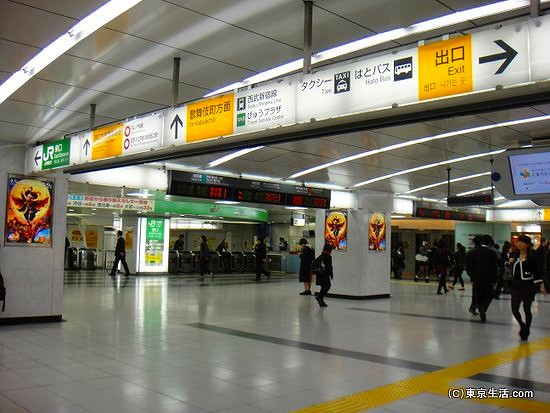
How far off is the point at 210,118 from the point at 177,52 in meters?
0.75

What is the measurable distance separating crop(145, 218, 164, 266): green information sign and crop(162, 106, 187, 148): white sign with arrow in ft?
57.4


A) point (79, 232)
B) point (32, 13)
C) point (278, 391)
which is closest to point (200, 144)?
point (32, 13)

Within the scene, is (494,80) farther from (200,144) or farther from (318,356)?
(318,356)

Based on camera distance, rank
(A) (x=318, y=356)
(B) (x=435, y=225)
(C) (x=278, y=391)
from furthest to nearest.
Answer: (B) (x=435, y=225) → (A) (x=318, y=356) → (C) (x=278, y=391)

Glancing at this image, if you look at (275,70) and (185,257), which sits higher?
Answer: (275,70)

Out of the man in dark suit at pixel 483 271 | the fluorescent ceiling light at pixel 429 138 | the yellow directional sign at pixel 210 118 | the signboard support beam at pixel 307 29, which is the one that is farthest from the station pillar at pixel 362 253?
the signboard support beam at pixel 307 29

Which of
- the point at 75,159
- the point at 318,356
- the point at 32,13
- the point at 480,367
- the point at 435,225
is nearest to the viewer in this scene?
the point at 32,13

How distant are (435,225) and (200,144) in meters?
24.4

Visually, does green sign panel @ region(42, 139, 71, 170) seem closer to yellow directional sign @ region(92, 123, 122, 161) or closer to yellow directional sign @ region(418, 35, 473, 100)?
yellow directional sign @ region(92, 123, 122, 161)

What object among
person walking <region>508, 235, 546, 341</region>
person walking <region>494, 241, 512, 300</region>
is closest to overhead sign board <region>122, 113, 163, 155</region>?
person walking <region>508, 235, 546, 341</region>

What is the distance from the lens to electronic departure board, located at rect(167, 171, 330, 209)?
1069cm

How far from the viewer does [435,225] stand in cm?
2788

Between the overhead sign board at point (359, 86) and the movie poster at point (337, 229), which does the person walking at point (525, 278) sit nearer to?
the overhead sign board at point (359, 86)

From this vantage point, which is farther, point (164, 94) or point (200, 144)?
point (164, 94)
